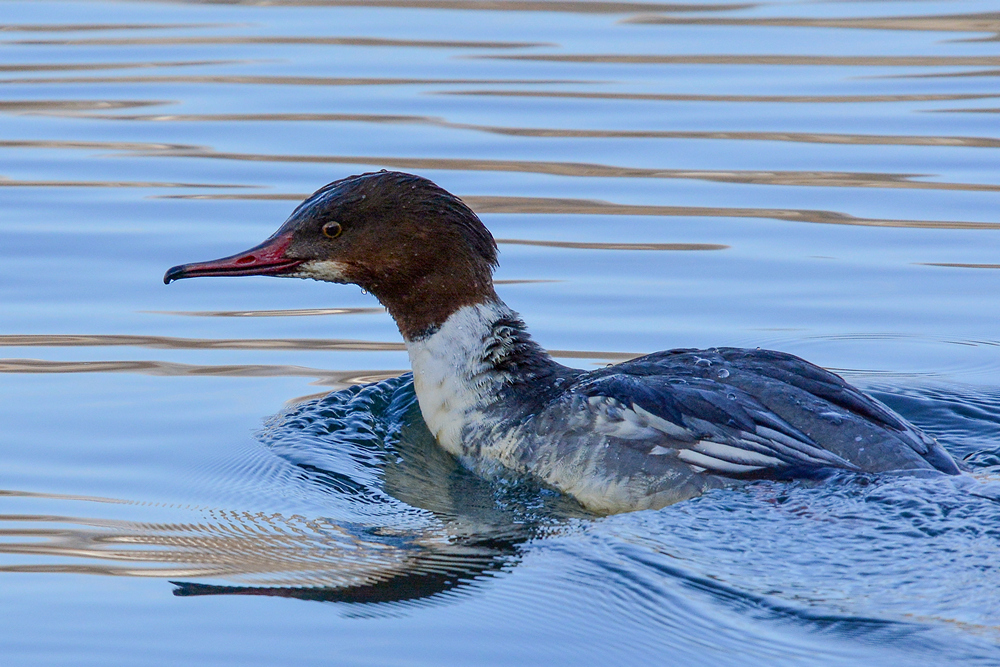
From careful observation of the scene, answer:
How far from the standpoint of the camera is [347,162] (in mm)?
10703

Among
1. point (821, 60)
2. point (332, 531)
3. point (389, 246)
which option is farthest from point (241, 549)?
point (821, 60)

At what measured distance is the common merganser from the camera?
557 centimetres

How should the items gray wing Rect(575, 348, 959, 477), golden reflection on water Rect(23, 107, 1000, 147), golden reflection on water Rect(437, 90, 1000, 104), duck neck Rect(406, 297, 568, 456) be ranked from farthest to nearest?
golden reflection on water Rect(437, 90, 1000, 104) → golden reflection on water Rect(23, 107, 1000, 147) → duck neck Rect(406, 297, 568, 456) → gray wing Rect(575, 348, 959, 477)

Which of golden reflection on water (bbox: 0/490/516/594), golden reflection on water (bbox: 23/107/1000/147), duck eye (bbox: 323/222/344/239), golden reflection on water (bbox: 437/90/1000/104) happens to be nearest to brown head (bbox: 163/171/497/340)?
duck eye (bbox: 323/222/344/239)

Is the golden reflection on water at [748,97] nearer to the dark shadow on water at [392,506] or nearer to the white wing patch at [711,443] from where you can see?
the dark shadow on water at [392,506]

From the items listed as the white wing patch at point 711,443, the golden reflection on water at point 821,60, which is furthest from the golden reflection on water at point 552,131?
the white wing patch at point 711,443

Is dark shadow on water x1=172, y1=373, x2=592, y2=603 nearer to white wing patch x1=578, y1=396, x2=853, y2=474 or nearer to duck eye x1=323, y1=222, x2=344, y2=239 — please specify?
white wing patch x1=578, y1=396, x2=853, y2=474

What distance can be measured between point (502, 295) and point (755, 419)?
3.17 meters

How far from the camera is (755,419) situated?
5594mm

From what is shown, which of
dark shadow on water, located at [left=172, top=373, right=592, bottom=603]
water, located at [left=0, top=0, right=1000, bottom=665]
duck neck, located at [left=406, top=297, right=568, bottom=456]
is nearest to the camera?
water, located at [left=0, top=0, right=1000, bottom=665]

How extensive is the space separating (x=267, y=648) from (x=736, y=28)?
10801mm

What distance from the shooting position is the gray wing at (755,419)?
5508mm

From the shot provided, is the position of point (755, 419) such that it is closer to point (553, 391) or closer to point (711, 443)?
point (711, 443)

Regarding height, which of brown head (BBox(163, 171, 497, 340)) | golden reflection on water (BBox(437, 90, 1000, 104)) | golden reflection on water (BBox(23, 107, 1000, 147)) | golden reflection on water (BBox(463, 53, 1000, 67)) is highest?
golden reflection on water (BBox(463, 53, 1000, 67))
